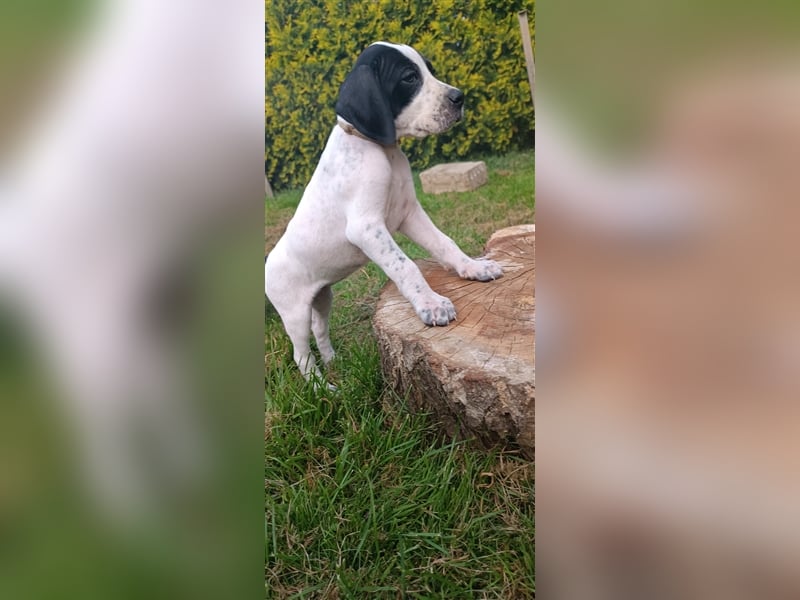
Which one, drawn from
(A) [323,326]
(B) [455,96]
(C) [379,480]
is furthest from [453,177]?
(C) [379,480]

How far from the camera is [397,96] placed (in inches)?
50.2

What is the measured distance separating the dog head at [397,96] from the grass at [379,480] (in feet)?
0.50

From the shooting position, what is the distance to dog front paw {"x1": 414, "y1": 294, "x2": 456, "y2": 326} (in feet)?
4.16

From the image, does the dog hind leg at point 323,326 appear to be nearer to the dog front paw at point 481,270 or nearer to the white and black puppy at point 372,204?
the white and black puppy at point 372,204

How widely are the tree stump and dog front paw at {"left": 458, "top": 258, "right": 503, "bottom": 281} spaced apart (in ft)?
0.05

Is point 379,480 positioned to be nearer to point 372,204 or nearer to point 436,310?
point 436,310

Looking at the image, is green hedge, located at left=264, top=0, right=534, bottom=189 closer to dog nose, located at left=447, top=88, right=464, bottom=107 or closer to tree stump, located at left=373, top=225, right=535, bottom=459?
dog nose, located at left=447, top=88, right=464, bottom=107
